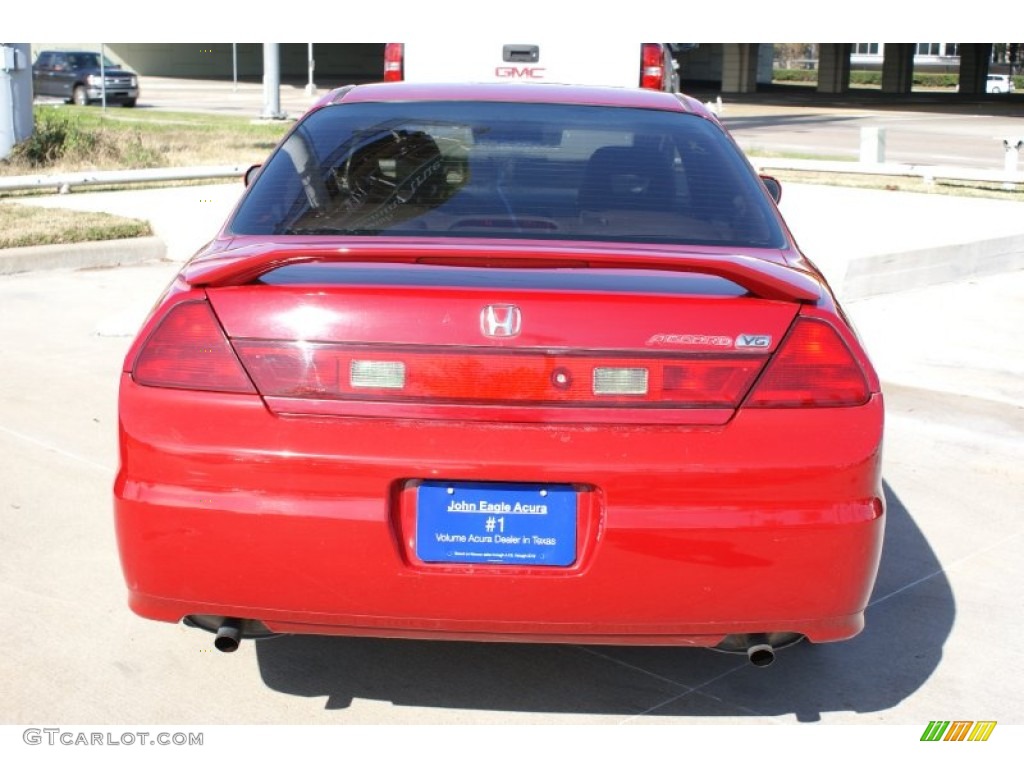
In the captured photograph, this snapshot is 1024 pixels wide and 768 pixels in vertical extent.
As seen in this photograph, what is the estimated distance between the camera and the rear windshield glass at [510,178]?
378 cm

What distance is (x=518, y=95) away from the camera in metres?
4.48

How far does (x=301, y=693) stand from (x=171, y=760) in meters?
Answer: 0.44

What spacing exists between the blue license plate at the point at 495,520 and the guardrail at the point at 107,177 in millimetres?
11287

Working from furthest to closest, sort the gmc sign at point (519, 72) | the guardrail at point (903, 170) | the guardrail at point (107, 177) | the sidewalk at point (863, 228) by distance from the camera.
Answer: the guardrail at point (903, 170) < the gmc sign at point (519, 72) < the guardrail at point (107, 177) < the sidewalk at point (863, 228)

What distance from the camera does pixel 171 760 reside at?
10.9ft

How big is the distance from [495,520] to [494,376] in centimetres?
32

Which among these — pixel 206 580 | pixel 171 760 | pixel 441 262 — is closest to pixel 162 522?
pixel 206 580

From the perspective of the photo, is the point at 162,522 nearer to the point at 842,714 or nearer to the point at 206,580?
the point at 206,580

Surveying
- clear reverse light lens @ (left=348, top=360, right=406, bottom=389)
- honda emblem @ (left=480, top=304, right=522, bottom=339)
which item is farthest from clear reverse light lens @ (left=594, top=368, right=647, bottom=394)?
clear reverse light lens @ (left=348, top=360, right=406, bottom=389)

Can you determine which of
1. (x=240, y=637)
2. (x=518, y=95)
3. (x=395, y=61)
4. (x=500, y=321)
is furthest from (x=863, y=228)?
(x=240, y=637)

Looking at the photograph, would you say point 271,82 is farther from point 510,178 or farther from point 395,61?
point 510,178

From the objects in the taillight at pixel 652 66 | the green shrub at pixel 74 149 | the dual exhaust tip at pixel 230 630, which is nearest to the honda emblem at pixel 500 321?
the dual exhaust tip at pixel 230 630

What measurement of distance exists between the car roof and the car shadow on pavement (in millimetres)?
1727

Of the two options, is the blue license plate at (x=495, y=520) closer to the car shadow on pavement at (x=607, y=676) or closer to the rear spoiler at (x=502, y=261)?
the rear spoiler at (x=502, y=261)
